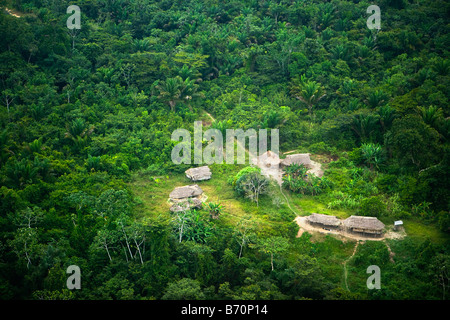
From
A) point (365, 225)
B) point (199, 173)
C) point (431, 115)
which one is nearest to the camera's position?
point (365, 225)

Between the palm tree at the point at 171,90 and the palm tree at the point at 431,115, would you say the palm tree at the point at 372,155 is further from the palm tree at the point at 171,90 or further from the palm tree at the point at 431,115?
the palm tree at the point at 171,90

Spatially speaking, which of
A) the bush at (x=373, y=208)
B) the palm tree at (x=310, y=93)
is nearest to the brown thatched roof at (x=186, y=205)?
the bush at (x=373, y=208)

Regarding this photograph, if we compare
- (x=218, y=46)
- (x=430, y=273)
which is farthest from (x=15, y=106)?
(x=430, y=273)

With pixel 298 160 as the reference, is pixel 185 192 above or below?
below

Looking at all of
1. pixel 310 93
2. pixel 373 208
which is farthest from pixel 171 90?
pixel 373 208

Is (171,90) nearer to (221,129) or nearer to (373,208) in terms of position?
(221,129)

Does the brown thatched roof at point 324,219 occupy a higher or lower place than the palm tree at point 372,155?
lower

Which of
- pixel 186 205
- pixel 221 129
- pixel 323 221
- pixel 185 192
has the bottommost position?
pixel 323 221

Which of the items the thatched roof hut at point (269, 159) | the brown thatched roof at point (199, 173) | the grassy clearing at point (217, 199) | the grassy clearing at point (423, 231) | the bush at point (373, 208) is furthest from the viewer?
the thatched roof hut at point (269, 159)
